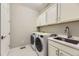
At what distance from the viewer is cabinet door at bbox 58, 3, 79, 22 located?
1504mm

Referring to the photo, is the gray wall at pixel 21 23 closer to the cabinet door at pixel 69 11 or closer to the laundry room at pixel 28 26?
the laundry room at pixel 28 26

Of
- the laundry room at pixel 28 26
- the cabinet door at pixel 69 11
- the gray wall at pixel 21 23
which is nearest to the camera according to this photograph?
the cabinet door at pixel 69 11

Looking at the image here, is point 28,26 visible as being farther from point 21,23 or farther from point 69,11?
point 69,11

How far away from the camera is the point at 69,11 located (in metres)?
1.68

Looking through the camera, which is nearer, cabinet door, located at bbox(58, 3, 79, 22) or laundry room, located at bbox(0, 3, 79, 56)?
cabinet door, located at bbox(58, 3, 79, 22)

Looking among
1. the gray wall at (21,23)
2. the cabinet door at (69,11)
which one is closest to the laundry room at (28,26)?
the gray wall at (21,23)

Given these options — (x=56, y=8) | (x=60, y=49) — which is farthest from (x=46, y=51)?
(x=56, y=8)

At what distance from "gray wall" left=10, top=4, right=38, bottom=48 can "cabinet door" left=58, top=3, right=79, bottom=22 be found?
2.57 metres

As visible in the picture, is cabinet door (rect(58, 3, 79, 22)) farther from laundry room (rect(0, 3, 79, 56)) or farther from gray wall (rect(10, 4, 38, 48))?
gray wall (rect(10, 4, 38, 48))

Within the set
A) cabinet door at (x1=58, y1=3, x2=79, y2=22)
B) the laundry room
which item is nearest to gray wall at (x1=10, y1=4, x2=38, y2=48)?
the laundry room

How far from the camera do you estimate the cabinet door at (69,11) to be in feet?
4.93

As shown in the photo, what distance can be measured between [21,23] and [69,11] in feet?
9.47

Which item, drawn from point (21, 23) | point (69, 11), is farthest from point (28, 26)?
point (69, 11)

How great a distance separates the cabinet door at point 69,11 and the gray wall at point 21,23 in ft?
8.44
